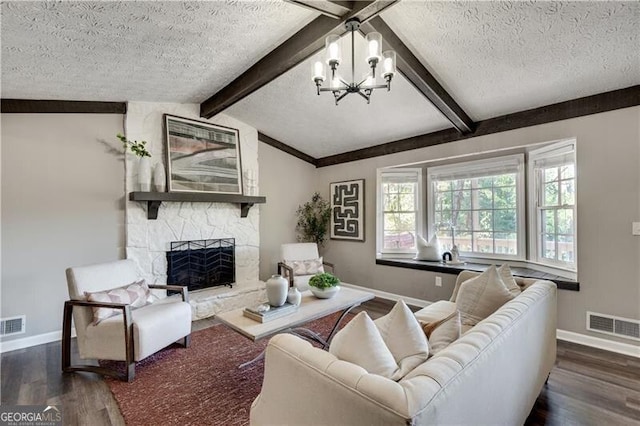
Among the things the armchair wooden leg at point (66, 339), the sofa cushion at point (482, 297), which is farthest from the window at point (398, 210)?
the armchair wooden leg at point (66, 339)

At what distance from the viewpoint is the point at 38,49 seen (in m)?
2.29

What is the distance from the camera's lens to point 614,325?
2.84m

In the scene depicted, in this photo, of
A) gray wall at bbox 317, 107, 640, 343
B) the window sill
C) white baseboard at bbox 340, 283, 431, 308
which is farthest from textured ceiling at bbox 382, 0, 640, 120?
white baseboard at bbox 340, 283, 431, 308

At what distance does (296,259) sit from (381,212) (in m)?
1.53

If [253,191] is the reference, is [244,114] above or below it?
above

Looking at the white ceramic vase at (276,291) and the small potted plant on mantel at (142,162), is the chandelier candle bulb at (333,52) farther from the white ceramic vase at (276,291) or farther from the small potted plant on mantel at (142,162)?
the small potted plant on mantel at (142,162)

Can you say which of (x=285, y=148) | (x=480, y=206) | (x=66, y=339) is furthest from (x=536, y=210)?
(x=66, y=339)

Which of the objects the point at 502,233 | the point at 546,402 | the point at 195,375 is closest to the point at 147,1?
the point at 195,375

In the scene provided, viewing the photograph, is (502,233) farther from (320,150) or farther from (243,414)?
(243,414)

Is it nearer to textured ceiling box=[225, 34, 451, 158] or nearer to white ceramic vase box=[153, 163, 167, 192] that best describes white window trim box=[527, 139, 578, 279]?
textured ceiling box=[225, 34, 451, 158]

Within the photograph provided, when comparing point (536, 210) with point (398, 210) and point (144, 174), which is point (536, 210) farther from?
point (144, 174)

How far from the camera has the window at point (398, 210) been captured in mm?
4703

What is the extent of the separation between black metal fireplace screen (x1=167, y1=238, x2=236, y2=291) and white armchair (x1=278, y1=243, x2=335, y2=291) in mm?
729

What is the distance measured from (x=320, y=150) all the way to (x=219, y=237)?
7.30 feet
